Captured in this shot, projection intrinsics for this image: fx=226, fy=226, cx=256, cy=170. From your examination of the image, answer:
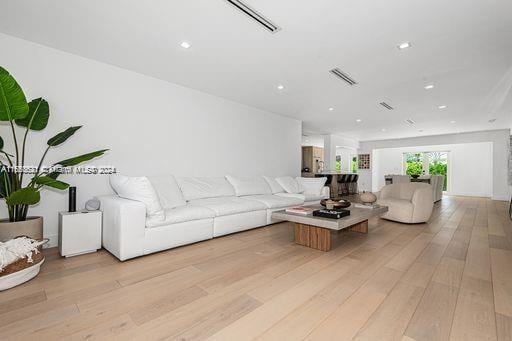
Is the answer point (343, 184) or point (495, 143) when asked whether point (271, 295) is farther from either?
point (495, 143)

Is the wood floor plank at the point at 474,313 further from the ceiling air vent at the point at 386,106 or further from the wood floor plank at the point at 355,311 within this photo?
the ceiling air vent at the point at 386,106

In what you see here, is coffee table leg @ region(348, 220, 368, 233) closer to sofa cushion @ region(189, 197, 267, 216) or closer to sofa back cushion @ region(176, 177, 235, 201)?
sofa cushion @ region(189, 197, 267, 216)

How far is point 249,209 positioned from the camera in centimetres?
352

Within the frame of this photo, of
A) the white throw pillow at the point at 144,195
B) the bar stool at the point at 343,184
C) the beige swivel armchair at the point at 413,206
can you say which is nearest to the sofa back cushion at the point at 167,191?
the white throw pillow at the point at 144,195

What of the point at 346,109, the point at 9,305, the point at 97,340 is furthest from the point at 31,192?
the point at 346,109

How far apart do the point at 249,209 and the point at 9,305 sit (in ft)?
8.38

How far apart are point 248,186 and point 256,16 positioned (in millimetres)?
2902

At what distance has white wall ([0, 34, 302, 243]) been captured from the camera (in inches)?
106

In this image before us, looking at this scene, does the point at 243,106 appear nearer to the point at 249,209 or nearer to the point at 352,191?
the point at 249,209

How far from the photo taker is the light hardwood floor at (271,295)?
1.31 meters

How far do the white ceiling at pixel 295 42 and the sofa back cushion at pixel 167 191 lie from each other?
1.63 m

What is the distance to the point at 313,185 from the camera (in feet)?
17.1

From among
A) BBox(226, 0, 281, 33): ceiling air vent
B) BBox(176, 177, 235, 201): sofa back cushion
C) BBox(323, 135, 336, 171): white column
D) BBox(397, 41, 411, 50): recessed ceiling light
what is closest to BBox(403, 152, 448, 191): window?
BBox(323, 135, 336, 171): white column

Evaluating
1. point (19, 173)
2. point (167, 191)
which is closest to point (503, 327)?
point (167, 191)
